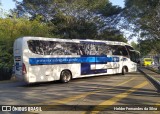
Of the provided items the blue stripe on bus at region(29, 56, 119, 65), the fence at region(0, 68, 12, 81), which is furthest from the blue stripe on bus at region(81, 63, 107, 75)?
the fence at region(0, 68, 12, 81)

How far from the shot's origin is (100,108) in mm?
10062

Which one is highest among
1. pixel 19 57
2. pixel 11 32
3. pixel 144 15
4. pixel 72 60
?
pixel 144 15

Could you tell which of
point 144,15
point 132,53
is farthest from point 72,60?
point 144,15

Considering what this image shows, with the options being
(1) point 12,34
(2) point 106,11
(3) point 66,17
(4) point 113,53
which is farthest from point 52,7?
(4) point 113,53

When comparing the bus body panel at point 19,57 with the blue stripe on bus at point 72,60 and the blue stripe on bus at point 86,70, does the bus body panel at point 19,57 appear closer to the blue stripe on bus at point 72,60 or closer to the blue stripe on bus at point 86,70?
the blue stripe on bus at point 72,60

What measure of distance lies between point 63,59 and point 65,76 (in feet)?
3.70

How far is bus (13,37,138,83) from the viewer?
60.5 ft

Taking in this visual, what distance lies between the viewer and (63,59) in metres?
20.5

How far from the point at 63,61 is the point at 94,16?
32.4 metres

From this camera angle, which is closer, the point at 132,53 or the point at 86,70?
the point at 86,70

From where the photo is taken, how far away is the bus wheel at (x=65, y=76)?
2036 cm

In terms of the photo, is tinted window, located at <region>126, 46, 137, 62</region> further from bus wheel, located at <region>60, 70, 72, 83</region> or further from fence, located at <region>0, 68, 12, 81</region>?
fence, located at <region>0, 68, 12, 81</region>

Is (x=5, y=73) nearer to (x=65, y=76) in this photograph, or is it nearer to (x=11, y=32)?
(x=11, y=32)

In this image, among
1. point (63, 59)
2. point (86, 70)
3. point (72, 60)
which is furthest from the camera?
point (86, 70)
